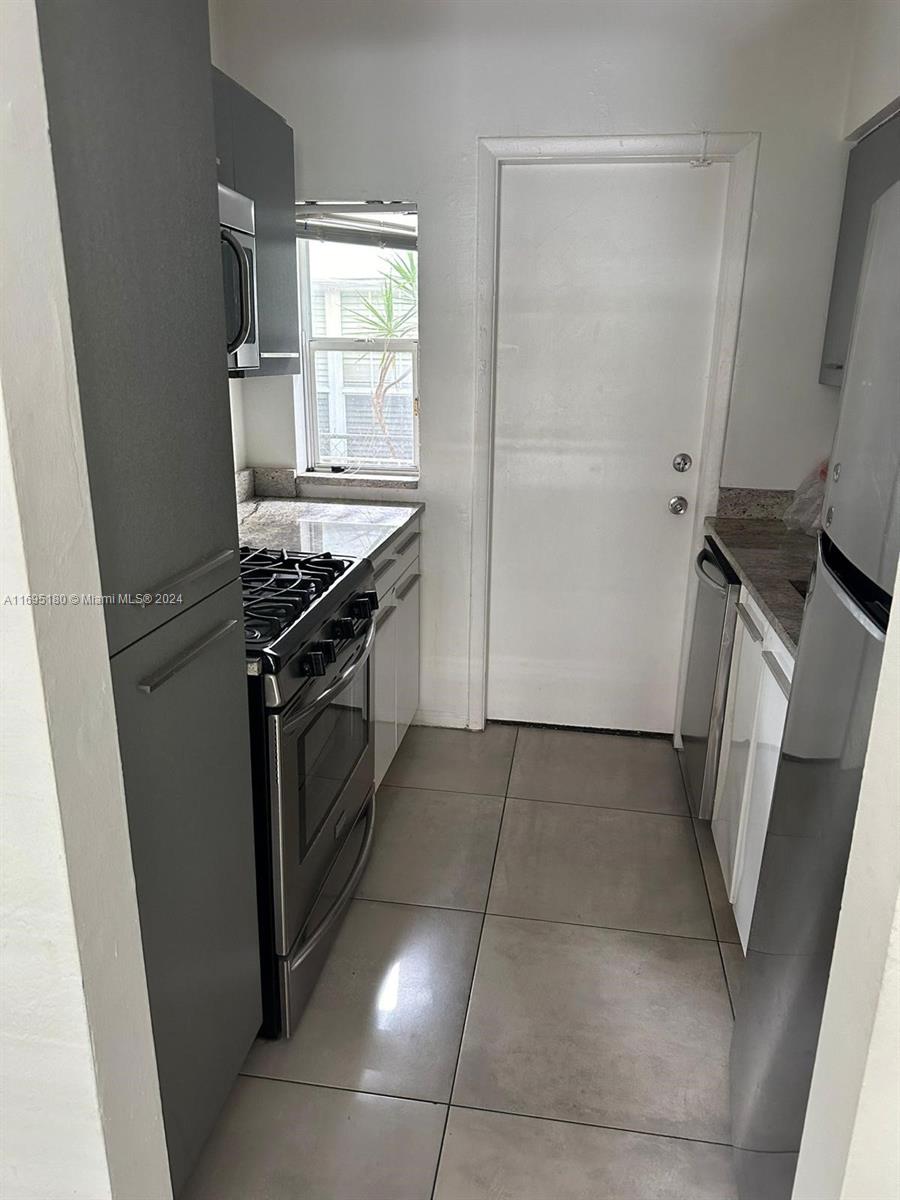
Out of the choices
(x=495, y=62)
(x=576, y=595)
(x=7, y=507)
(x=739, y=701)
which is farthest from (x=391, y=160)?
(x=7, y=507)

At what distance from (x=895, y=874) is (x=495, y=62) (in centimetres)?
284

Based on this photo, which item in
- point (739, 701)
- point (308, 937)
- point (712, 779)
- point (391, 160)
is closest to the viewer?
point (308, 937)

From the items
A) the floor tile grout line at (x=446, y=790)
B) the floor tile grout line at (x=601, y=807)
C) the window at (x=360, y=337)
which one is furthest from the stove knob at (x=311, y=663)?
the window at (x=360, y=337)

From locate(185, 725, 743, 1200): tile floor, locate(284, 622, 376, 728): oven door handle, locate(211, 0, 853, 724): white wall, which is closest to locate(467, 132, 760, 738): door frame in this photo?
locate(211, 0, 853, 724): white wall

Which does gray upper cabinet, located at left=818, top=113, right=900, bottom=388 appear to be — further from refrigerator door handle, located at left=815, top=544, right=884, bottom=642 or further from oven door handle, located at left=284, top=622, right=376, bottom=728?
oven door handle, located at left=284, top=622, right=376, bottom=728

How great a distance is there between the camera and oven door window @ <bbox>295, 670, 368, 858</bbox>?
1834 mm

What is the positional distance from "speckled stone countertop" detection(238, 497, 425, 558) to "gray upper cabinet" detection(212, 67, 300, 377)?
51 centimetres

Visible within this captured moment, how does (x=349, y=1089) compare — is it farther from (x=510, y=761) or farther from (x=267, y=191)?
(x=267, y=191)

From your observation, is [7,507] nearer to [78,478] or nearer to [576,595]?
[78,478]

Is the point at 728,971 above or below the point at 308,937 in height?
below

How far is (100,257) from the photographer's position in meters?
1.04

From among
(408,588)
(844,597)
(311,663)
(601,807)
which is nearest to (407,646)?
(408,588)

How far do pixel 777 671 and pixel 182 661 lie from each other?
4.16 ft

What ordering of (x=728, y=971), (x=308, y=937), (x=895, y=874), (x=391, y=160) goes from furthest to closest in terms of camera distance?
1. (x=391, y=160)
2. (x=728, y=971)
3. (x=308, y=937)
4. (x=895, y=874)
